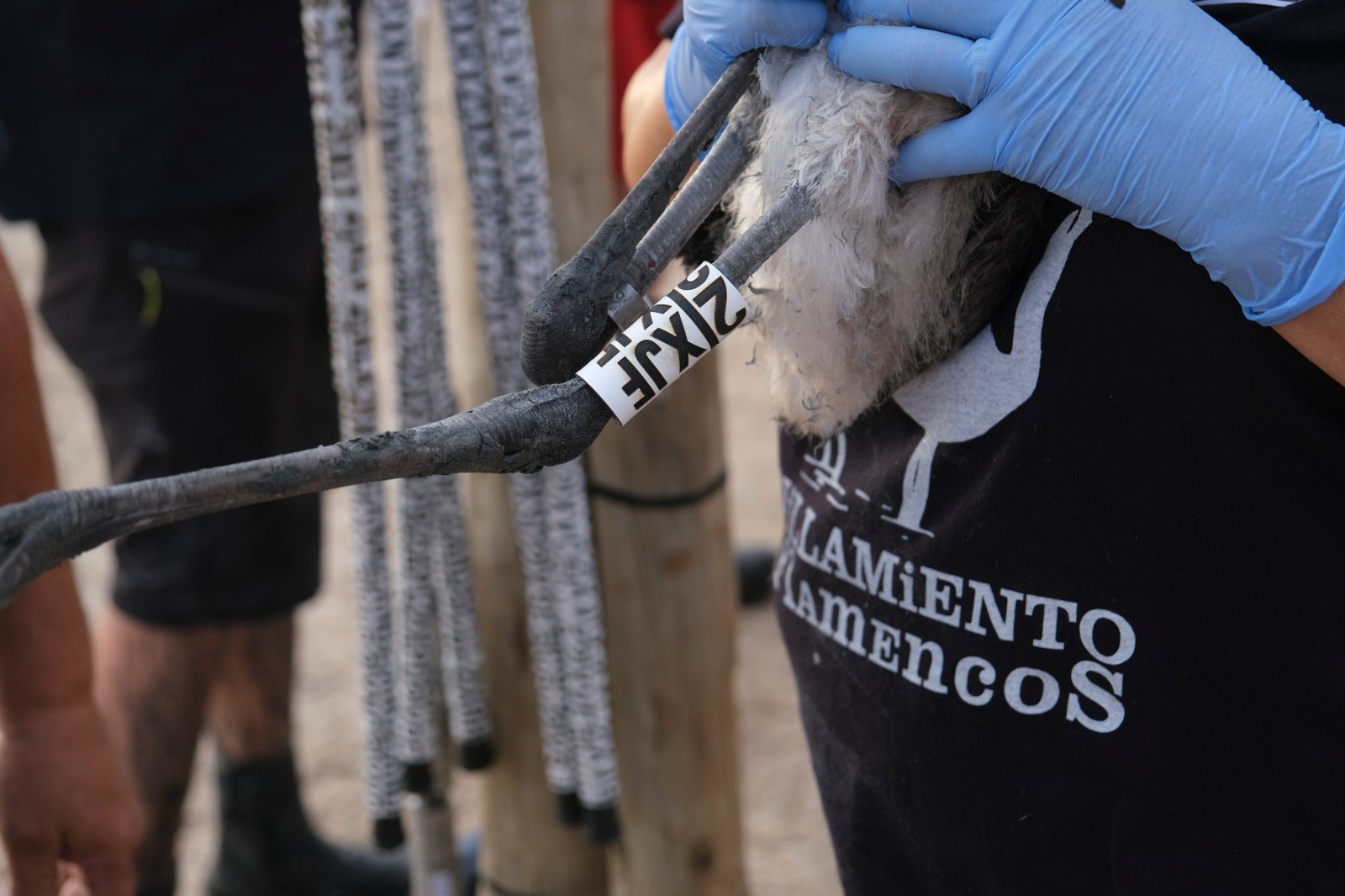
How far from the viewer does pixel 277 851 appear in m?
1.80

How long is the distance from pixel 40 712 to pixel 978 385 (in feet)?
A: 2.48

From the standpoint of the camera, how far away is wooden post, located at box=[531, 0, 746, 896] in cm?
129

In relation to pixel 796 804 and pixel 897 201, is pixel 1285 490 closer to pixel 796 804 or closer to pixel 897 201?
pixel 897 201

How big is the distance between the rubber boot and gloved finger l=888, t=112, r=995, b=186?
1452mm

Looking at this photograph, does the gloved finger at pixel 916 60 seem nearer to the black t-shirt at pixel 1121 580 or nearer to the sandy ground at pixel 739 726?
the black t-shirt at pixel 1121 580

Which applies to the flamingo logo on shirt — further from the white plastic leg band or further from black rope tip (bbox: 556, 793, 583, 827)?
black rope tip (bbox: 556, 793, 583, 827)

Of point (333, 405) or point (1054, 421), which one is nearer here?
point (1054, 421)

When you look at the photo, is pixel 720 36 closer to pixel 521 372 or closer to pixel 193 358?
pixel 521 372

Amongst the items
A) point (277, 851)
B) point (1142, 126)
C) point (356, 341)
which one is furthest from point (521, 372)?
point (277, 851)

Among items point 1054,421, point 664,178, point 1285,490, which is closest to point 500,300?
point 664,178

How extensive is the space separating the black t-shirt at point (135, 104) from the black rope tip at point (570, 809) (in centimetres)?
82

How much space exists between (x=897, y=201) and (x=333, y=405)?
1.20 metres

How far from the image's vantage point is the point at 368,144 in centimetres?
465

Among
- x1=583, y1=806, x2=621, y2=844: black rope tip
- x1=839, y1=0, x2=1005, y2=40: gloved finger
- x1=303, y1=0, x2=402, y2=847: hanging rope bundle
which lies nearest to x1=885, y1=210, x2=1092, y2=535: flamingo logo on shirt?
x1=839, y1=0, x2=1005, y2=40: gloved finger
